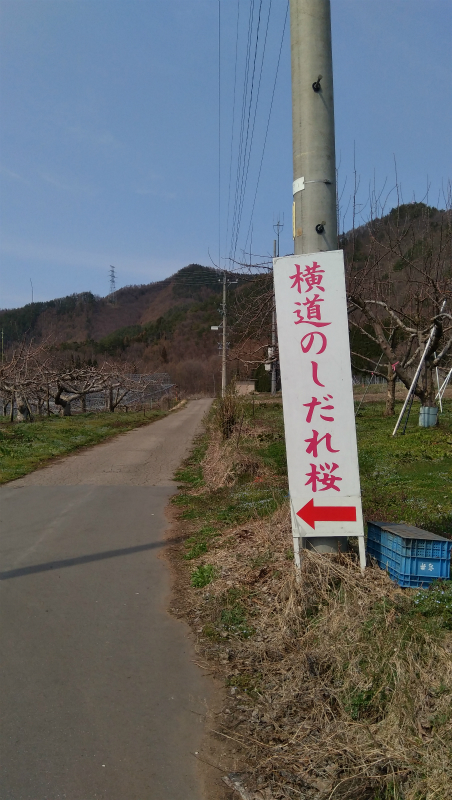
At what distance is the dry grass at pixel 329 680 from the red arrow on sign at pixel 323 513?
29 centimetres

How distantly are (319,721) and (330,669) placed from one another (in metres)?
0.41

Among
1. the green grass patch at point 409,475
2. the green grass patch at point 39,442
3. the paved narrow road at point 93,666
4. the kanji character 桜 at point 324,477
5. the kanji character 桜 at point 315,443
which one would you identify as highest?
the kanji character 桜 at point 315,443

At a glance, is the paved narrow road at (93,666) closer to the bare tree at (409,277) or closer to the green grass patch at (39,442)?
the green grass patch at (39,442)

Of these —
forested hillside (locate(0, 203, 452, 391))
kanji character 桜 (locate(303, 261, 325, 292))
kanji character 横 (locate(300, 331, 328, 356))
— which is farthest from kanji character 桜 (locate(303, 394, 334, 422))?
forested hillside (locate(0, 203, 452, 391))

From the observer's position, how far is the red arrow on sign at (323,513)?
15.0ft

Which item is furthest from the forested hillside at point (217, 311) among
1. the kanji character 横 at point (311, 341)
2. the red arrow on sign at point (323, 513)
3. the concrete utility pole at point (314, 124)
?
the red arrow on sign at point (323, 513)

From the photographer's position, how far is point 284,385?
4641 millimetres

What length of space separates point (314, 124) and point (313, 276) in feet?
4.31

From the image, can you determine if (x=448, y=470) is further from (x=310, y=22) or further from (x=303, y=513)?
(x=310, y=22)

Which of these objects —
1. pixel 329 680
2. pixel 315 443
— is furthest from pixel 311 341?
pixel 329 680

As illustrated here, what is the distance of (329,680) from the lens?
3.51m

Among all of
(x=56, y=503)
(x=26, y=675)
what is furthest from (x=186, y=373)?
(x=26, y=675)

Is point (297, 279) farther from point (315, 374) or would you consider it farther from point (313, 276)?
point (315, 374)

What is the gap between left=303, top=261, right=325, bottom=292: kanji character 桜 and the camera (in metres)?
4.70
